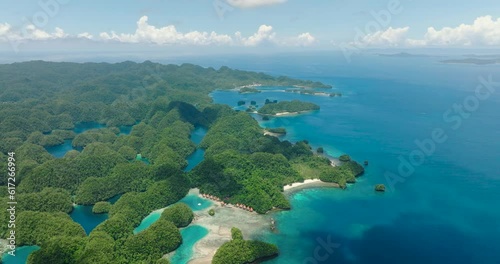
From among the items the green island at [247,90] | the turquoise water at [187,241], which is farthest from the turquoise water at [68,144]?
the green island at [247,90]

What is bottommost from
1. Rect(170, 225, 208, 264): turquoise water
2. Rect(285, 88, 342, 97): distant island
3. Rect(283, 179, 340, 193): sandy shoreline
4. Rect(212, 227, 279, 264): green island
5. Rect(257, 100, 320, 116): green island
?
Rect(170, 225, 208, 264): turquoise water

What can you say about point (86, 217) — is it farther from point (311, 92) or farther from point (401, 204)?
point (311, 92)

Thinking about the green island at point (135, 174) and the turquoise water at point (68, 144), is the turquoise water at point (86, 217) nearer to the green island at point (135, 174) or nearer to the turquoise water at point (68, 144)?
the green island at point (135, 174)

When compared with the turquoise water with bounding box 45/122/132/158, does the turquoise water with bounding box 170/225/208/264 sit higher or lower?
higher

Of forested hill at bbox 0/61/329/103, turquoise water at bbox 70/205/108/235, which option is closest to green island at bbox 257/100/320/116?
forested hill at bbox 0/61/329/103

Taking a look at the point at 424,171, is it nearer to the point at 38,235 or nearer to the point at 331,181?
the point at 331,181

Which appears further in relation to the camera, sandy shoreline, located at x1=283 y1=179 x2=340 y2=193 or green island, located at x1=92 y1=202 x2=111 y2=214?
sandy shoreline, located at x1=283 y1=179 x2=340 y2=193

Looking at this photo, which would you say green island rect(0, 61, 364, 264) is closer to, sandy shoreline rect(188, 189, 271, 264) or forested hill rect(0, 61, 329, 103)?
sandy shoreline rect(188, 189, 271, 264)
